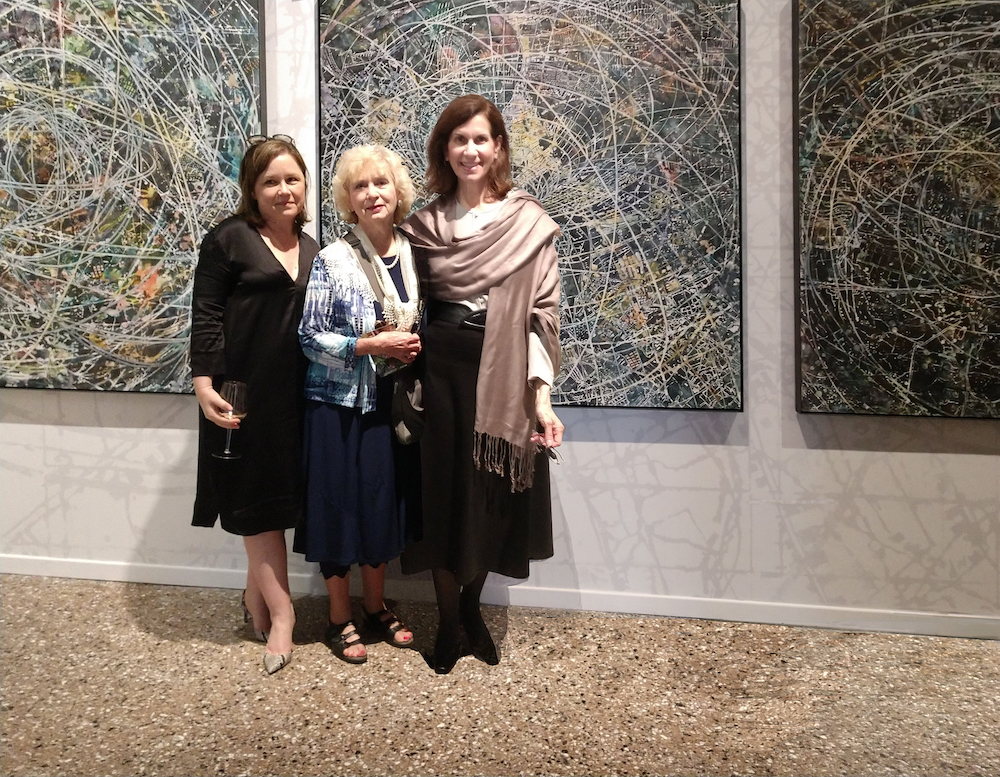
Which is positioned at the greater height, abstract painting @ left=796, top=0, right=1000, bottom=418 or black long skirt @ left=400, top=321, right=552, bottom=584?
abstract painting @ left=796, top=0, right=1000, bottom=418

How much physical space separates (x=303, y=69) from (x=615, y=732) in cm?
229

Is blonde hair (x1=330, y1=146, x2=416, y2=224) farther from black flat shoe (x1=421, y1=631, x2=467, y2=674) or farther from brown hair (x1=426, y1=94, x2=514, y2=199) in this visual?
black flat shoe (x1=421, y1=631, x2=467, y2=674)

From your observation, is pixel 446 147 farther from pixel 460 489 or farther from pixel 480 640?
pixel 480 640

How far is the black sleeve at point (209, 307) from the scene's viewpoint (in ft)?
7.36

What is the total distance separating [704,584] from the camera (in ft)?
8.75

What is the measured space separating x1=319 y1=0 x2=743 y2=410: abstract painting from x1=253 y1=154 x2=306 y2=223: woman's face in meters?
0.46

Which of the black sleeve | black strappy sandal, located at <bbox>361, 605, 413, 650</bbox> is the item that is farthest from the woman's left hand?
the black sleeve

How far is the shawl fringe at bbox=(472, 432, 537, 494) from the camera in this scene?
217cm

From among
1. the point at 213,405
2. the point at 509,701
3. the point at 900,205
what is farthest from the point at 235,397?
the point at 900,205

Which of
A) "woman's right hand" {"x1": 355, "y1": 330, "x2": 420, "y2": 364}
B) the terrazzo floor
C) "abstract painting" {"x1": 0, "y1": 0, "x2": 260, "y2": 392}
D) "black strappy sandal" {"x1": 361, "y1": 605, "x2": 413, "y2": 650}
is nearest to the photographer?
the terrazzo floor

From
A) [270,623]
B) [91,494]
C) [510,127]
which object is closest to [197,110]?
[510,127]

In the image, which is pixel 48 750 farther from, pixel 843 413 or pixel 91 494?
pixel 843 413

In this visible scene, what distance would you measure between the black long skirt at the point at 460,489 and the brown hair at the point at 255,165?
2.00ft

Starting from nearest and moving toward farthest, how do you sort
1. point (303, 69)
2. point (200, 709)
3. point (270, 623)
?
point (200, 709), point (270, 623), point (303, 69)
